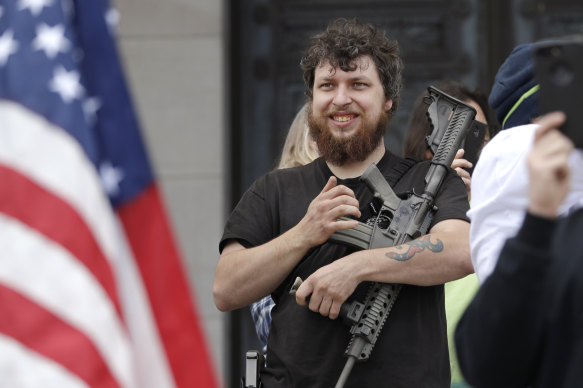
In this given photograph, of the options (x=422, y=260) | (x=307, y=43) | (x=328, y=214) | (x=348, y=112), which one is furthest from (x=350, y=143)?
(x=307, y=43)

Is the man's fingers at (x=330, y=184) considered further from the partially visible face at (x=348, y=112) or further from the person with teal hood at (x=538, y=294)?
the person with teal hood at (x=538, y=294)

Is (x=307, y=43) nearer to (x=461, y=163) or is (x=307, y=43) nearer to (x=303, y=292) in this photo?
(x=461, y=163)

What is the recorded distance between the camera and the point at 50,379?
1983mm

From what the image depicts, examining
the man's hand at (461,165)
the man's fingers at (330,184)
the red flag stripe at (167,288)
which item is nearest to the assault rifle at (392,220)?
the man's fingers at (330,184)

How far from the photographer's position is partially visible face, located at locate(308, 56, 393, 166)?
139 inches

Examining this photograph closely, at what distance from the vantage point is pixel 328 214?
3230mm

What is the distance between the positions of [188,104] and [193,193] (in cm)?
54

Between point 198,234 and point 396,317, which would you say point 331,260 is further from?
point 198,234

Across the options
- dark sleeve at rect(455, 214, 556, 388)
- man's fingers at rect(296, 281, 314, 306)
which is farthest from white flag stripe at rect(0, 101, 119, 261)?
man's fingers at rect(296, 281, 314, 306)

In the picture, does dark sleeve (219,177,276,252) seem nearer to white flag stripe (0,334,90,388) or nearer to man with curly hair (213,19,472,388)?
man with curly hair (213,19,472,388)

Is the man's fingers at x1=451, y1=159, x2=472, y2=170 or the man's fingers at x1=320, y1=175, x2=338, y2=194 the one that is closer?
the man's fingers at x1=320, y1=175, x2=338, y2=194

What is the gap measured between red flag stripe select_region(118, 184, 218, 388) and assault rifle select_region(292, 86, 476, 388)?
104 centimetres

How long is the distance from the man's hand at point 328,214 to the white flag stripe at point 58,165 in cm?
121

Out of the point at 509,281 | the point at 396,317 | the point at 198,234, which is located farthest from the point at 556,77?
the point at 198,234
